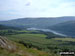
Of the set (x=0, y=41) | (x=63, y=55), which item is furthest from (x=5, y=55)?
(x=63, y=55)

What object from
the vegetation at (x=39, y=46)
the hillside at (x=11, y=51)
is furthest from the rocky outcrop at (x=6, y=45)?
the vegetation at (x=39, y=46)

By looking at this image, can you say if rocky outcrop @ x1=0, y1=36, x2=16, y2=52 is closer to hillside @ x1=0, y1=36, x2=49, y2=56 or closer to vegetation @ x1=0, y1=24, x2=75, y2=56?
hillside @ x1=0, y1=36, x2=49, y2=56

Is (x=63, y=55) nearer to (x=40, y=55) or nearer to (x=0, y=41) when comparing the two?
(x=40, y=55)

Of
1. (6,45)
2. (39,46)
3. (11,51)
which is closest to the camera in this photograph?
(11,51)

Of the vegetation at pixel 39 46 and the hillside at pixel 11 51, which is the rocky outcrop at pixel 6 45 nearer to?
the hillside at pixel 11 51

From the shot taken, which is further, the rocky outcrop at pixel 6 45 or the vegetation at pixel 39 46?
the vegetation at pixel 39 46

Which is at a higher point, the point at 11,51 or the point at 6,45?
the point at 6,45

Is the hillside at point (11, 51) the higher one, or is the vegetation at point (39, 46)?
the hillside at point (11, 51)

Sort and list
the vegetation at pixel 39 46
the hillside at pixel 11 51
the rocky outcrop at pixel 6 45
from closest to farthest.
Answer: the hillside at pixel 11 51 < the rocky outcrop at pixel 6 45 < the vegetation at pixel 39 46

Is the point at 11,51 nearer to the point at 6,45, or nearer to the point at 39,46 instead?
the point at 6,45

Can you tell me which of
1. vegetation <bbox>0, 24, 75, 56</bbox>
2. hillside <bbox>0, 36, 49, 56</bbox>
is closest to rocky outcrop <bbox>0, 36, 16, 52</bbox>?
hillside <bbox>0, 36, 49, 56</bbox>

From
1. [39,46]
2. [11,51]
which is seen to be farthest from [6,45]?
[39,46]
